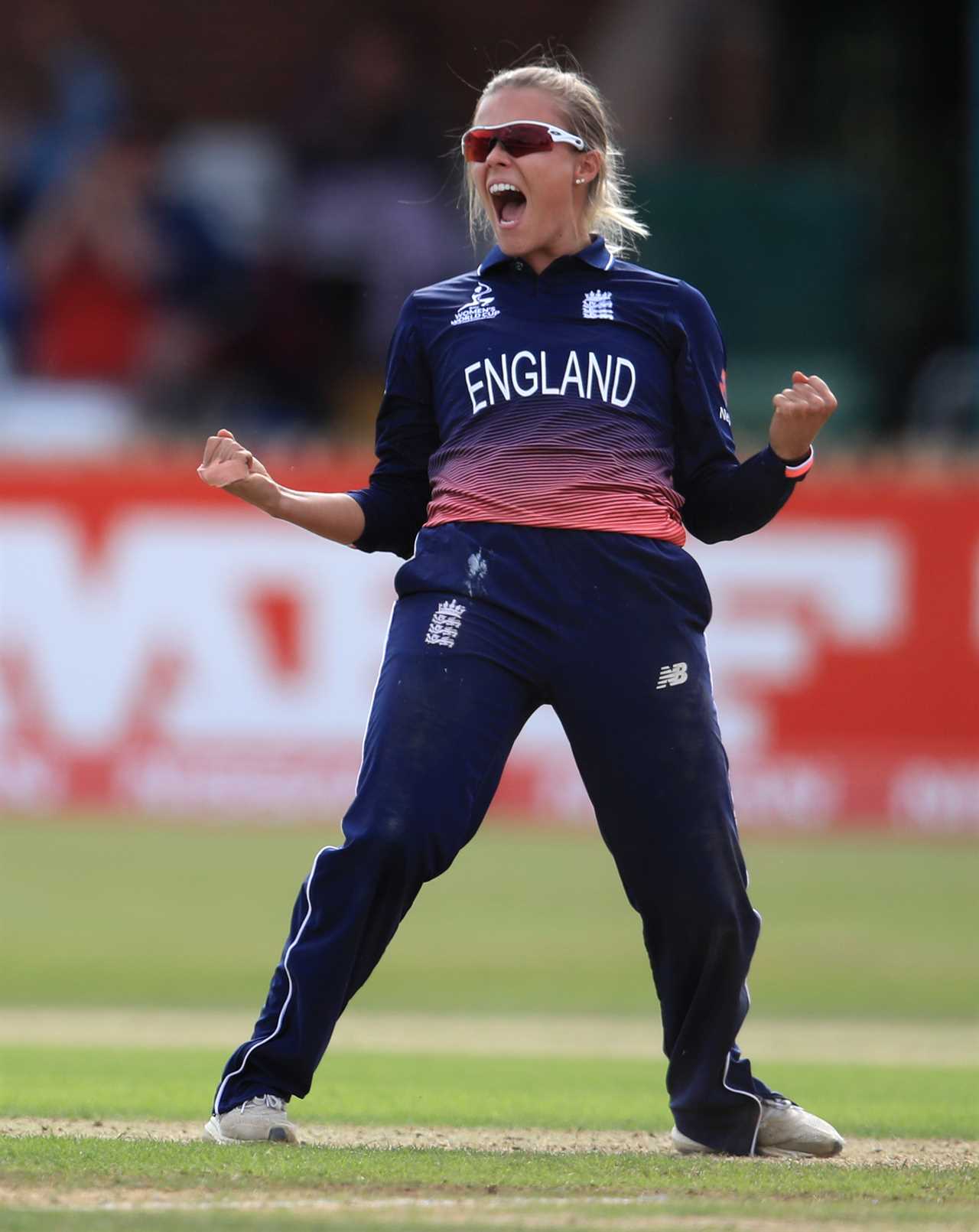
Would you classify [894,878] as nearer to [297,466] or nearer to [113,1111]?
[297,466]

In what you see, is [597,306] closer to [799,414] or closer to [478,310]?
[478,310]

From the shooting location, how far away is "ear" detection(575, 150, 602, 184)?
16.5 feet

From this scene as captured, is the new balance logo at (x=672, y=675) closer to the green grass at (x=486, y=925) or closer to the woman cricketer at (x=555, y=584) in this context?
the woman cricketer at (x=555, y=584)

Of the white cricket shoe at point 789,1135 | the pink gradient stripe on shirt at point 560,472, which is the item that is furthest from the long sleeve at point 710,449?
the white cricket shoe at point 789,1135

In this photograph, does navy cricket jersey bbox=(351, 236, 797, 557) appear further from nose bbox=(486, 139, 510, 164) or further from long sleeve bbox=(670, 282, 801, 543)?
nose bbox=(486, 139, 510, 164)

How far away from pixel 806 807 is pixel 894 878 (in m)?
1.74

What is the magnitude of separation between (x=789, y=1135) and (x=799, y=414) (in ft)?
5.52

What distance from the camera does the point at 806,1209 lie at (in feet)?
13.8

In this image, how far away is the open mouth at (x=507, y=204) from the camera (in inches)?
196

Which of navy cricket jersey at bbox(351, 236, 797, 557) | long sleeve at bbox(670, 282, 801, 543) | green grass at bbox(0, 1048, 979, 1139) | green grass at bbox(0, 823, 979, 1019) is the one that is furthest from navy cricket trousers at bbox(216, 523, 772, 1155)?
green grass at bbox(0, 823, 979, 1019)

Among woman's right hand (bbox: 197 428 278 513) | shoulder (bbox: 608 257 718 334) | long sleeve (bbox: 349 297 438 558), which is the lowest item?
woman's right hand (bbox: 197 428 278 513)

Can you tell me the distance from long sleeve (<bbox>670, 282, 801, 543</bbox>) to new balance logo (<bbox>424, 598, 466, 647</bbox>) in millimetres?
660

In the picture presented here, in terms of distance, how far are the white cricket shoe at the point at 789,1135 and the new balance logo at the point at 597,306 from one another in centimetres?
187

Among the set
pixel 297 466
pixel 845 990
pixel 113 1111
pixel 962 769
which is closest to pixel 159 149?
pixel 297 466
